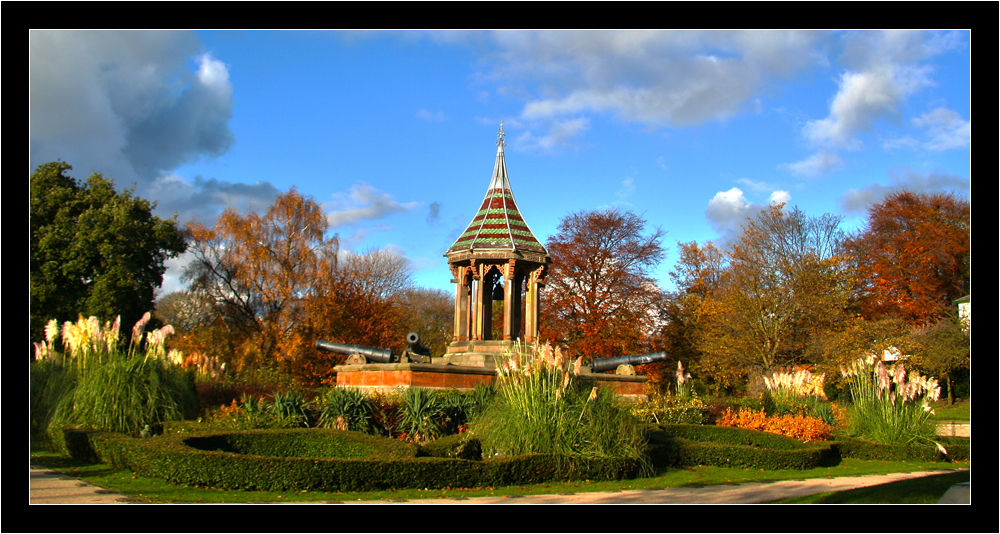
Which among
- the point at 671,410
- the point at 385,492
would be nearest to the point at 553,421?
the point at 385,492

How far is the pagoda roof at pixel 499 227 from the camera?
63.8ft

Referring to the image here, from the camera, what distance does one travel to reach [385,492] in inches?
341

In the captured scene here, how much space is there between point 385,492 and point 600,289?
27119mm

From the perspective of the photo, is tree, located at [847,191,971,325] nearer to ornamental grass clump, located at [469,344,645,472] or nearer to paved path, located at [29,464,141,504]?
ornamental grass clump, located at [469,344,645,472]

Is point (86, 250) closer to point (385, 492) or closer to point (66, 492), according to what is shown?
point (66, 492)

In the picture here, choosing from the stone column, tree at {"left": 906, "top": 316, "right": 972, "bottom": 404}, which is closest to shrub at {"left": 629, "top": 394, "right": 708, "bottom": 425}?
the stone column

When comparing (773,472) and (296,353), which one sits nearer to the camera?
(773,472)

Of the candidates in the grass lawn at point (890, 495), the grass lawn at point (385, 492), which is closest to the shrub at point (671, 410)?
the grass lawn at point (385, 492)

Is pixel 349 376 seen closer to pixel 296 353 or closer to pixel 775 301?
pixel 296 353
